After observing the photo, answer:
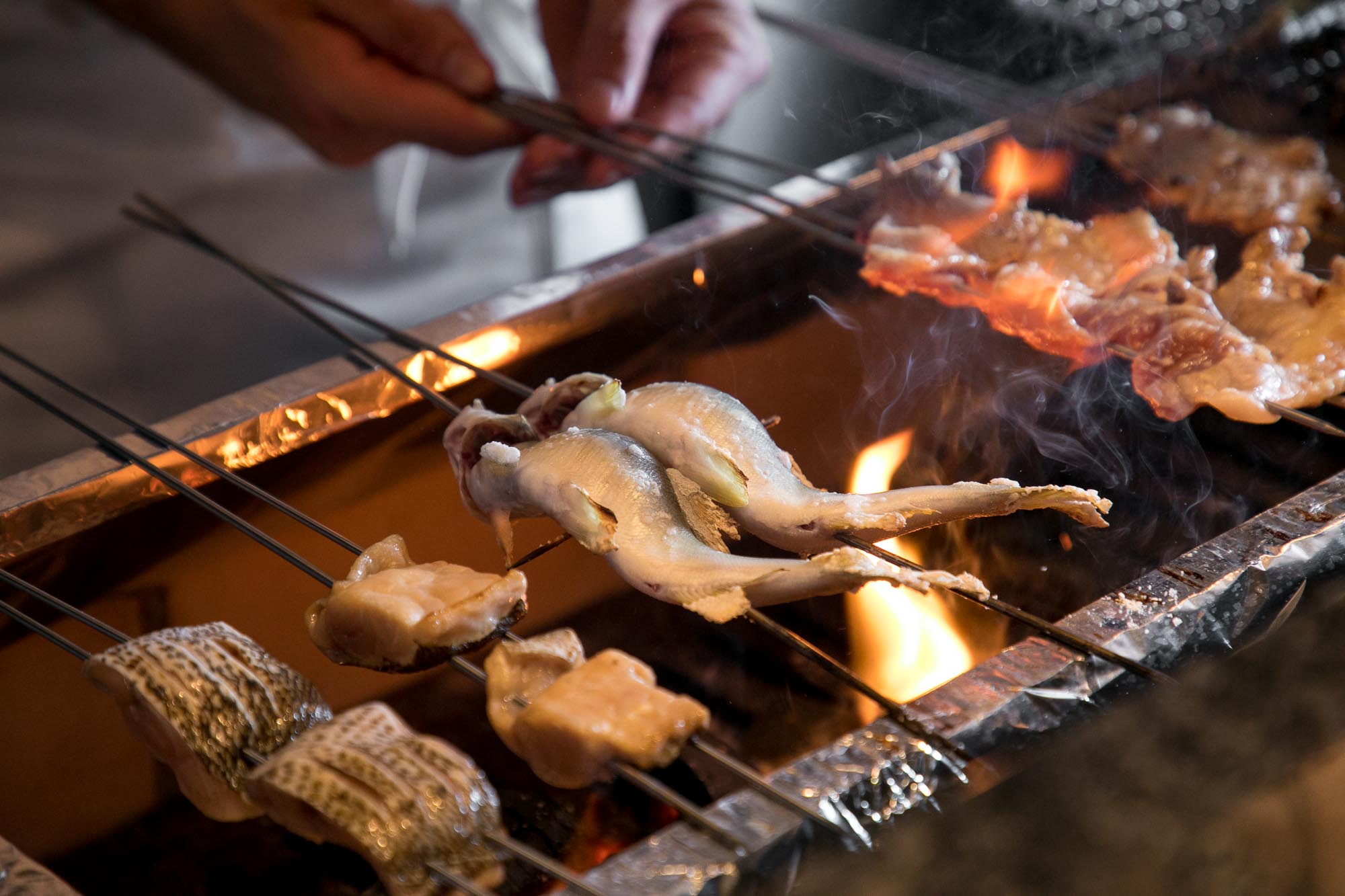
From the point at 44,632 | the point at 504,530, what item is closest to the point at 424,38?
the point at 504,530

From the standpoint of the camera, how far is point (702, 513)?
6.52 feet

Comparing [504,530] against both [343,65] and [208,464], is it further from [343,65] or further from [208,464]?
[343,65]

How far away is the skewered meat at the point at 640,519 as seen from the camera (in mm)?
1694

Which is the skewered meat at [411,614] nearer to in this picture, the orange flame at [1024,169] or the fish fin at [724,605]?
the fish fin at [724,605]

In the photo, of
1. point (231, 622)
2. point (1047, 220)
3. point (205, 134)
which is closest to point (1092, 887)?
point (231, 622)

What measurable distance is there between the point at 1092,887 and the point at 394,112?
3.04 metres

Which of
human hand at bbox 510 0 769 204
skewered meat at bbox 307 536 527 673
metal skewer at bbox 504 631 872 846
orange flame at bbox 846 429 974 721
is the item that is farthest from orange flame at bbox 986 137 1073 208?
metal skewer at bbox 504 631 872 846

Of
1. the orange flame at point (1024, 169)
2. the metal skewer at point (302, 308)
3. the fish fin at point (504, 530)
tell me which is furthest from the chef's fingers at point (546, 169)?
the fish fin at point (504, 530)

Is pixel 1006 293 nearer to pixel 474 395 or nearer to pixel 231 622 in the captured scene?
pixel 474 395

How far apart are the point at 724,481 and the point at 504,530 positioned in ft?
1.25

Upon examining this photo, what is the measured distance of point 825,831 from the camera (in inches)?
58.6

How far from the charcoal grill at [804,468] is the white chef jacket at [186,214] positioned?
1.10 m

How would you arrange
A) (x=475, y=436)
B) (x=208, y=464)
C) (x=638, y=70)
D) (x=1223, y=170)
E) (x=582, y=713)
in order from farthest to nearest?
(x=638, y=70)
(x=1223, y=170)
(x=208, y=464)
(x=475, y=436)
(x=582, y=713)

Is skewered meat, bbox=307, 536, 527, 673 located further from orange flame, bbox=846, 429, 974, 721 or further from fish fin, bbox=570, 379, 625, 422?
orange flame, bbox=846, 429, 974, 721
